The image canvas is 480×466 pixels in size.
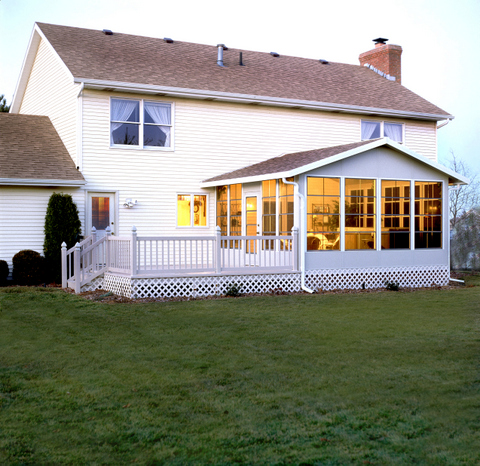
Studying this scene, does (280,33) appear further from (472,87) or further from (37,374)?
(37,374)

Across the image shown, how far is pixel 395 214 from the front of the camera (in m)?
15.5

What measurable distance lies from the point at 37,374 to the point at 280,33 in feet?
79.0

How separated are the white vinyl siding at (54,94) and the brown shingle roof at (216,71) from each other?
2.49ft

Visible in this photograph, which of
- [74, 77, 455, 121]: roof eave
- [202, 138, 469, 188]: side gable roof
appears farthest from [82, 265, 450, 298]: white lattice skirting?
[74, 77, 455, 121]: roof eave

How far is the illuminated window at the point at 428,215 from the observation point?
1577 centimetres

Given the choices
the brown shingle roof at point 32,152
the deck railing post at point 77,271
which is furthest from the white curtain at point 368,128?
the deck railing post at point 77,271

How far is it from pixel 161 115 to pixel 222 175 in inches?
98.6

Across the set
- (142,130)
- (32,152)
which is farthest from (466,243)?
(32,152)

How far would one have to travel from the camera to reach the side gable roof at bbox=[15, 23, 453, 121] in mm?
16422

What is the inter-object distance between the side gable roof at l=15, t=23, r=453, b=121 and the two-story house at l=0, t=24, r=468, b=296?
0.08m

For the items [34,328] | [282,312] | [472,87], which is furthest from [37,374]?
[472,87]

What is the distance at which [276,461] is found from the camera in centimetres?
405

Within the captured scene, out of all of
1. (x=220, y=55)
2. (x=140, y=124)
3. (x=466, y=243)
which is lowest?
(x=466, y=243)

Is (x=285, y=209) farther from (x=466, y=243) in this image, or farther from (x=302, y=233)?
(x=466, y=243)
